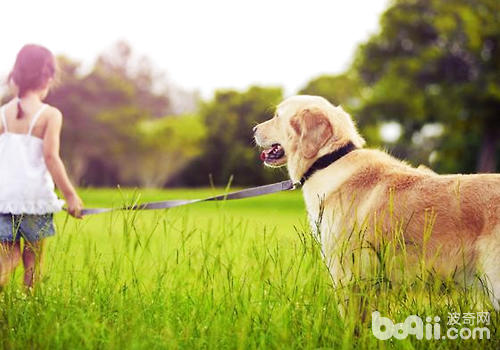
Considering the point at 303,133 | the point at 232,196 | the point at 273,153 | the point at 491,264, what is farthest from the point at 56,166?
the point at 491,264

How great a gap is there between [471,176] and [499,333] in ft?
3.28

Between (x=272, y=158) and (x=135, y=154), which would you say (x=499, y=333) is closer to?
(x=272, y=158)

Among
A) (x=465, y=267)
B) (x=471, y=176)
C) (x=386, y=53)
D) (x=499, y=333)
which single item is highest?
(x=386, y=53)

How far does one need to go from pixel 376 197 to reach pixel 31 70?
122 inches

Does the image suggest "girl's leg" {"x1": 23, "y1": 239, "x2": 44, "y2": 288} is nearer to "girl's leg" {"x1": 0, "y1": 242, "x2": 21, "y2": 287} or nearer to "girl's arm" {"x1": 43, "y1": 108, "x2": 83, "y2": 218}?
"girl's leg" {"x1": 0, "y1": 242, "x2": 21, "y2": 287}

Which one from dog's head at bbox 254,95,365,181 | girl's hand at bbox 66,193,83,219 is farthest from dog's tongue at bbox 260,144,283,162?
girl's hand at bbox 66,193,83,219

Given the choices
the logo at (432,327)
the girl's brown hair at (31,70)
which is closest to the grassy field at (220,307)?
the logo at (432,327)

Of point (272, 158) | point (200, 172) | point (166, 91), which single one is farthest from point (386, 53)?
point (166, 91)

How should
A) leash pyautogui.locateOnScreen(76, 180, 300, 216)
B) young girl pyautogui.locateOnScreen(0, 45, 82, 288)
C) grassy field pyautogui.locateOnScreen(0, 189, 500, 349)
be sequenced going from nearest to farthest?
grassy field pyautogui.locateOnScreen(0, 189, 500, 349) → leash pyautogui.locateOnScreen(76, 180, 300, 216) → young girl pyautogui.locateOnScreen(0, 45, 82, 288)

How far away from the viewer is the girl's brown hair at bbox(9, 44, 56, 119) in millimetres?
5160

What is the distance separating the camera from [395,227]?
3.87 m

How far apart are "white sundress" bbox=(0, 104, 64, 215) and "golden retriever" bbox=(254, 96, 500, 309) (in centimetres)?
183

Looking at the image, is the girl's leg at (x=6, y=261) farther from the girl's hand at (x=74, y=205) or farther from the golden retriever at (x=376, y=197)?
the golden retriever at (x=376, y=197)

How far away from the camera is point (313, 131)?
14.6 ft
